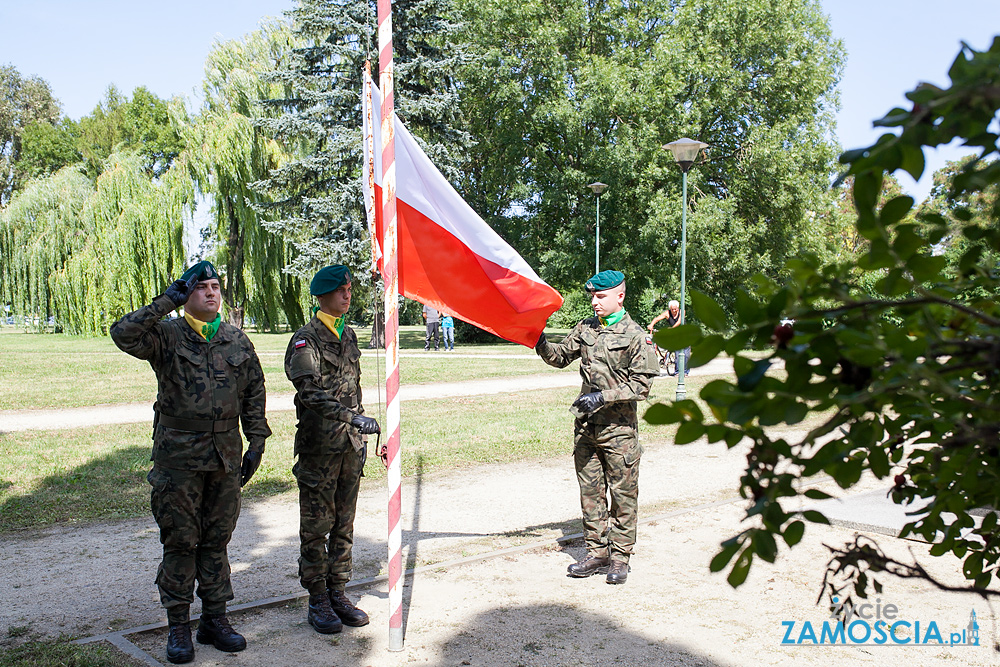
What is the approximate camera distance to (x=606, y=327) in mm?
6121

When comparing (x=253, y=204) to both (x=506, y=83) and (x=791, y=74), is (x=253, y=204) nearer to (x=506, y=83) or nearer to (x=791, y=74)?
(x=506, y=83)

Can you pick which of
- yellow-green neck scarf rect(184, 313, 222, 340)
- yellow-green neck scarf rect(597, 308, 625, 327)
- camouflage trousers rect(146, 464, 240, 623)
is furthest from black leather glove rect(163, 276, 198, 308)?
yellow-green neck scarf rect(597, 308, 625, 327)

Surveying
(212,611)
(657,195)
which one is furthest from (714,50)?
(212,611)

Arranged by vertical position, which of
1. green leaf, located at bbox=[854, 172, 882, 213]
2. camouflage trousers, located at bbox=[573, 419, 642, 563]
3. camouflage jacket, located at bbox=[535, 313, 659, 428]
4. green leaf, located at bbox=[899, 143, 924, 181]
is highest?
green leaf, located at bbox=[899, 143, 924, 181]

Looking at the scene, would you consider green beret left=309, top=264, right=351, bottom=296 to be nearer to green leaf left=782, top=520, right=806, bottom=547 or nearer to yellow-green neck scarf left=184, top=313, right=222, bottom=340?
yellow-green neck scarf left=184, top=313, right=222, bottom=340

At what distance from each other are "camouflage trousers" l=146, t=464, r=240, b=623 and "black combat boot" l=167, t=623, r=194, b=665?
0.04m

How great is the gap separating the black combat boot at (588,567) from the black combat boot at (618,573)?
0.36 ft

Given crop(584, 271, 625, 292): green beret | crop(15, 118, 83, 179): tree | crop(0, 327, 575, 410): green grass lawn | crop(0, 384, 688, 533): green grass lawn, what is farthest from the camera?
crop(15, 118, 83, 179): tree

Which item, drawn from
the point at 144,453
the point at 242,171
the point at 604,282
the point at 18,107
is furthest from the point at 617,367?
the point at 18,107

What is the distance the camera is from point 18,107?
58438mm

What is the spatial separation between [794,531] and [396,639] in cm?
354

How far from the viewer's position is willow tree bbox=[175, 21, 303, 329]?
95.7 ft

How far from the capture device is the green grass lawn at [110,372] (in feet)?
51.6

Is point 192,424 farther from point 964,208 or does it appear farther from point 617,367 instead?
A: point 964,208
